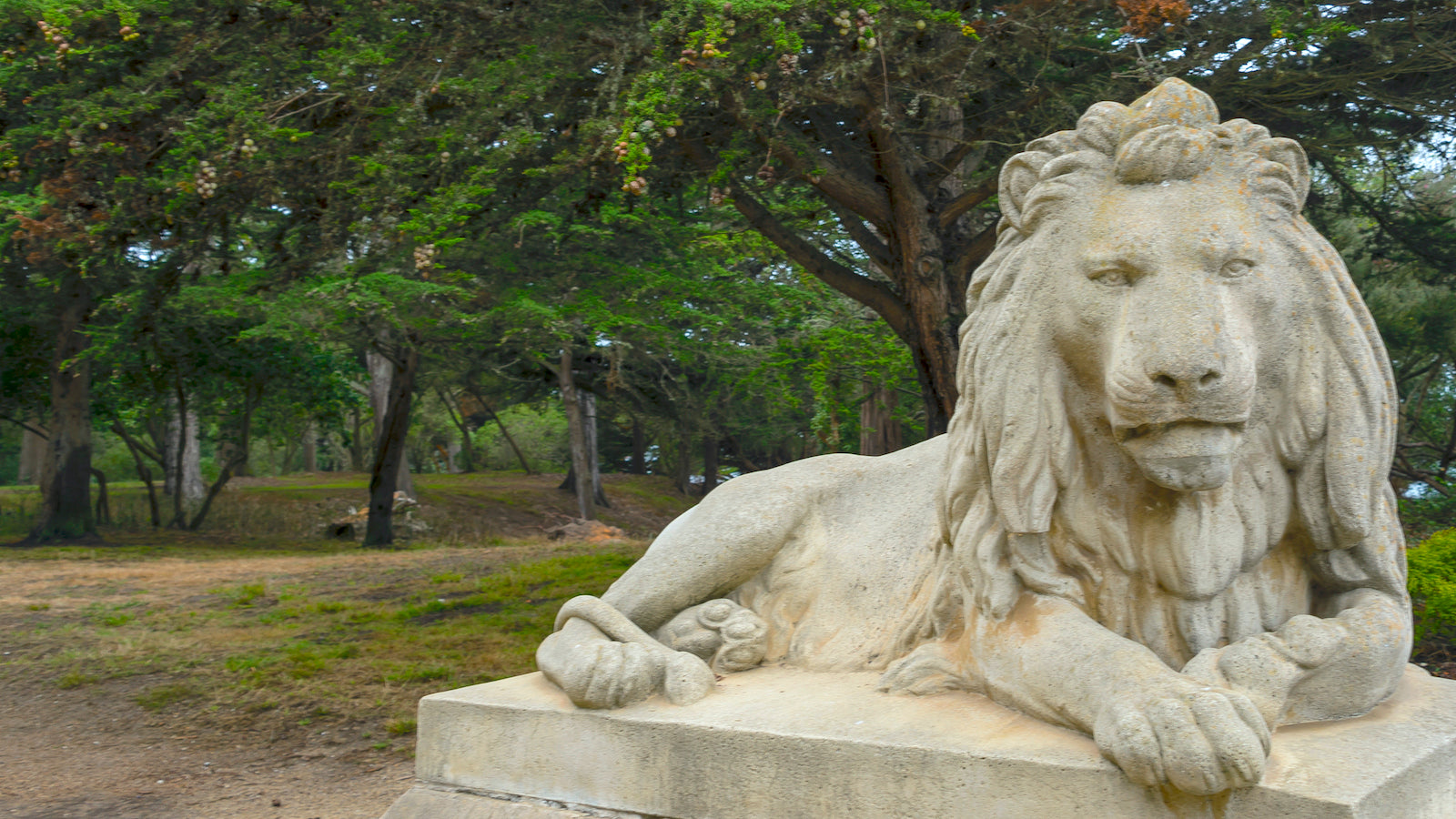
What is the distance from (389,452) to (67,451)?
4858 millimetres

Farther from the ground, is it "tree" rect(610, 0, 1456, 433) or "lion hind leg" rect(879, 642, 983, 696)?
"tree" rect(610, 0, 1456, 433)

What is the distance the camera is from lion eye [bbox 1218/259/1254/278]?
2.35 meters

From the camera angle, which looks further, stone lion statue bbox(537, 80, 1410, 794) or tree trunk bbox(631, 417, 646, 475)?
tree trunk bbox(631, 417, 646, 475)

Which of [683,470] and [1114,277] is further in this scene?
[683,470]

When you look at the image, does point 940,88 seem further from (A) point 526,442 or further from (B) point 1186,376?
(A) point 526,442

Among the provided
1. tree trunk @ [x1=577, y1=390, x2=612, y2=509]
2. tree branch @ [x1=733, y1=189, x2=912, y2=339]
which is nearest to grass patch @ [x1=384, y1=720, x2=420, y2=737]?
tree branch @ [x1=733, y1=189, x2=912, y2=339]

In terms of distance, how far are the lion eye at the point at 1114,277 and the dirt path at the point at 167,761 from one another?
422cm

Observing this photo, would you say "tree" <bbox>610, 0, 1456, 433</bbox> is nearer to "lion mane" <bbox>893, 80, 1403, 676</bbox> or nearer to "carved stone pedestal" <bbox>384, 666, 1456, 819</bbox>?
"carved stone pedestal" <bbox>384, 666, 1456, 819</bbox>

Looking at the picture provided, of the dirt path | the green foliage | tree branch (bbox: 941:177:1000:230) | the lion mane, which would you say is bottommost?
the dirt path

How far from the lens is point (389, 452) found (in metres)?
18.3

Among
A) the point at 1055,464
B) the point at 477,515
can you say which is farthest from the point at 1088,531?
the point at 477,515

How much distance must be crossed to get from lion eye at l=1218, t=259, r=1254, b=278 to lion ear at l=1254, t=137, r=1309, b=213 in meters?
0.21

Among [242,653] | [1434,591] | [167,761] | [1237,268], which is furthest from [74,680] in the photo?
[1434,591]

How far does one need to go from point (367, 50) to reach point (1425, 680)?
6438mm
